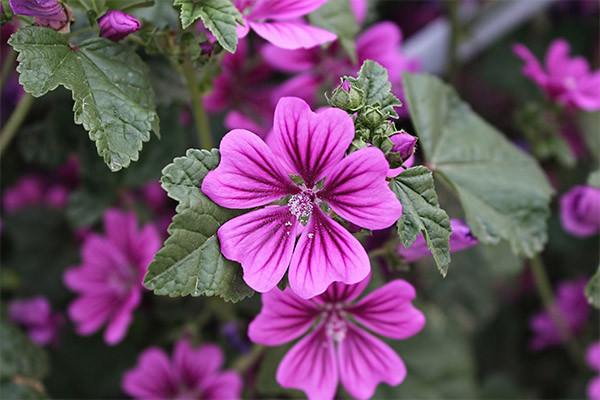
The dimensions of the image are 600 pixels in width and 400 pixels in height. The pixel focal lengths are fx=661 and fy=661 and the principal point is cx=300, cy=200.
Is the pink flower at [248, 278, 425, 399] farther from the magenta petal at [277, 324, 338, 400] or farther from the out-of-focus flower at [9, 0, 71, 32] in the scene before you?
the out-of-focus flower at [9, 0, 71, 32]

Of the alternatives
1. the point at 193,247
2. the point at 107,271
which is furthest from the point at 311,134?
the point at 107,271

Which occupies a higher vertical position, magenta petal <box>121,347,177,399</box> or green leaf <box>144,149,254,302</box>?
green leaf <box>144,149,254,302</box>

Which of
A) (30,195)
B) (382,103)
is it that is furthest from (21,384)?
(382,103)

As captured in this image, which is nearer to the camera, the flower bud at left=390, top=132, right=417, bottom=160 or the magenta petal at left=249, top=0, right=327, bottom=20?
the flower bud at left=390, top=132, right=417, bottom=160

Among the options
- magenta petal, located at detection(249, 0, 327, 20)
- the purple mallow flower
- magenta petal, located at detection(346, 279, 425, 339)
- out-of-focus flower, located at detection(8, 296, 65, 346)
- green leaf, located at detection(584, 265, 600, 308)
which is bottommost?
out-of-focus flower, located at detection(8, 296, 65, 346)

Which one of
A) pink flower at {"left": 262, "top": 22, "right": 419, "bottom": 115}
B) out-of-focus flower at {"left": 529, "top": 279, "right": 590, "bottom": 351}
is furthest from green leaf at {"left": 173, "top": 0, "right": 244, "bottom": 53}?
out-of-focus flower at {"left": 529, "top": 279, "right": 590, "bottom": 351}

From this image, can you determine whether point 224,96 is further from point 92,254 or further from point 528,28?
point 528,28

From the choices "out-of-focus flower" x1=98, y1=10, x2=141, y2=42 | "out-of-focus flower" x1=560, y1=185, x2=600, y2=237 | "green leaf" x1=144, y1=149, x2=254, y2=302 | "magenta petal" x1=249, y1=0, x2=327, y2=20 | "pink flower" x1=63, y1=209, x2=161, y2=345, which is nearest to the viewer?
"green leaf" x1=144, y1=149, x2=254, y2=302
